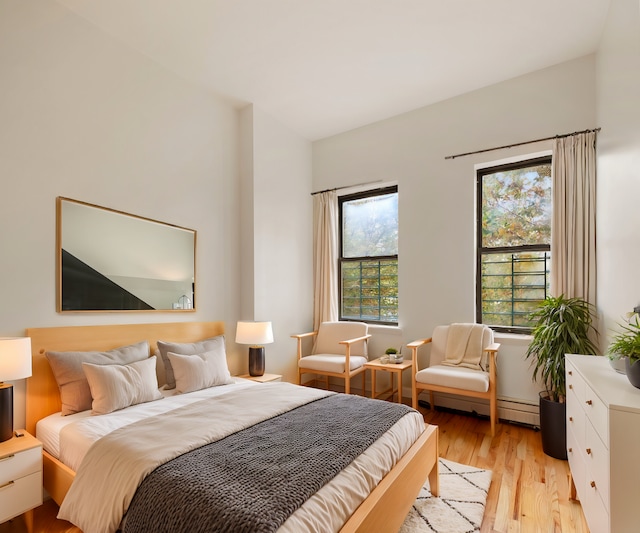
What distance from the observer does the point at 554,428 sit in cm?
277

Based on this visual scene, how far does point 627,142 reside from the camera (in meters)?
2.24

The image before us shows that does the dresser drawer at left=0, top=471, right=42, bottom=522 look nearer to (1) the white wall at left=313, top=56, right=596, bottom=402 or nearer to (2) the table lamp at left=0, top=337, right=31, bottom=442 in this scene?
(2) the table lamp at left=0, top=337, right=31, bottom=442

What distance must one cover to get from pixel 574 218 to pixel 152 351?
3.72m

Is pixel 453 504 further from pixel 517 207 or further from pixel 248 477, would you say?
pixel 517 207

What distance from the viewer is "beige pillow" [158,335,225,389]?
2887 millimetres

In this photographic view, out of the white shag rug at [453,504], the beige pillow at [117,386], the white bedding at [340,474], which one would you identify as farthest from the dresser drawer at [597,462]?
the beige pillow at [117,386]

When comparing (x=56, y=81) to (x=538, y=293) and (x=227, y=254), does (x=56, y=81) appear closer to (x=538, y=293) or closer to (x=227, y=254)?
(x=227, y=254)

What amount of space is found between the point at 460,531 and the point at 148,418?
1774mm

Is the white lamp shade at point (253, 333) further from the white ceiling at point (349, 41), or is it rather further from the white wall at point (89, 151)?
the white ceiling at point (349, 41)

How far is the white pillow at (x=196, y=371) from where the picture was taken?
2.75m

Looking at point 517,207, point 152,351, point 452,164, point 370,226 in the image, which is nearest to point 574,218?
point 517,207

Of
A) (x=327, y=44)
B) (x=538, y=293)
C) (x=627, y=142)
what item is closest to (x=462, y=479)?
(x=538, y=293)

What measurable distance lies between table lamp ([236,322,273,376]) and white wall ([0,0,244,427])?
33 cm

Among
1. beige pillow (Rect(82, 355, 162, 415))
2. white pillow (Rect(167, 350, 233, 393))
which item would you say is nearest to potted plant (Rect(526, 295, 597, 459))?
white pillow (Rect(167, 350, 233, 393))
